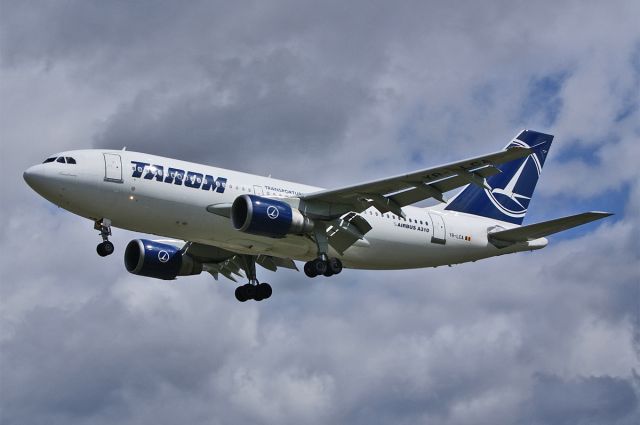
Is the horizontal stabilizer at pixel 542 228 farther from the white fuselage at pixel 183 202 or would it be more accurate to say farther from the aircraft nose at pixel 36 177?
the aircraft nose at pixel 36 177

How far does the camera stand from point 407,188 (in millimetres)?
49156

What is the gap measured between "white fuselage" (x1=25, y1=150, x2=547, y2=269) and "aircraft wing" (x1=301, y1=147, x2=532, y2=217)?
1928 millimetres

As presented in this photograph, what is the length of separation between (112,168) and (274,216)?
658cm

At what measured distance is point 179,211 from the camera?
4688cm

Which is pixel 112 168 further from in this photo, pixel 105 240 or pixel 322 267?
pixel 322 267

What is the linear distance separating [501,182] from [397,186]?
12074 millimetres

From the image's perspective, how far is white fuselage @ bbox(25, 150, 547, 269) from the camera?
1825 inches

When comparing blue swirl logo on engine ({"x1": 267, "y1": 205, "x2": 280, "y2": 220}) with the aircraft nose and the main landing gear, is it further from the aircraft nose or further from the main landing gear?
the aircraft nose

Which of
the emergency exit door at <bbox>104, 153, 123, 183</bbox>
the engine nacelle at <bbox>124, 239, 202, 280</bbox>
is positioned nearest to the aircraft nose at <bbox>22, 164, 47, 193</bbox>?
the emergency exit door at <bbox>104, 153, 123, 183</bbox>

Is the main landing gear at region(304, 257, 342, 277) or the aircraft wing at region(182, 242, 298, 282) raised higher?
the aircraft wing at region(182, 242, 298, 282)

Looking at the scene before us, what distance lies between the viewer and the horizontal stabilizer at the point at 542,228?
48.0m

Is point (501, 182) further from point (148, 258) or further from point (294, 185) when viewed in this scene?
point (148, 258)

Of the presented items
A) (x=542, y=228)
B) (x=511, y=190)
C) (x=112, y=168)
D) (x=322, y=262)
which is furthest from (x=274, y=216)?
(x=511, y=190)

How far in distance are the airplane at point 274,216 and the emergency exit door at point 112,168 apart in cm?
4
